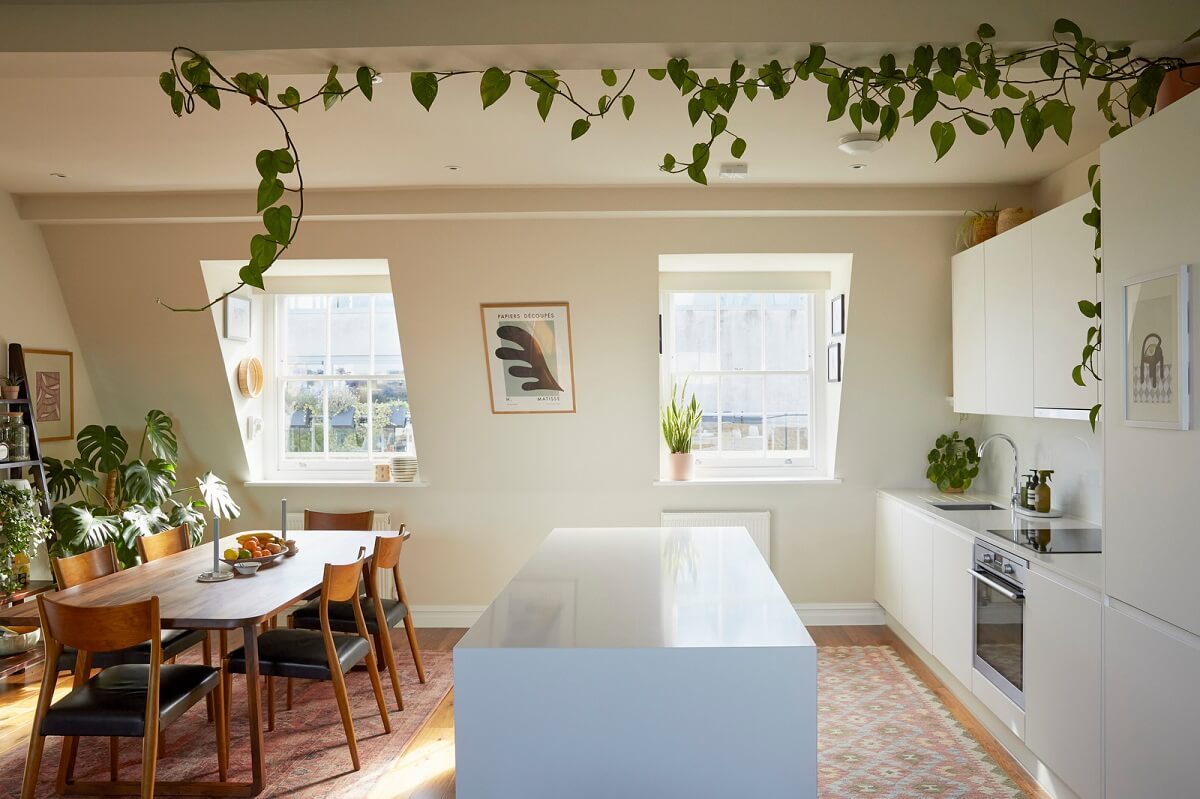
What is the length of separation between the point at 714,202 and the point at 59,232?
374cm

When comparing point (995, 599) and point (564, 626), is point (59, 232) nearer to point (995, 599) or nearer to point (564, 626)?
point (564, 626)

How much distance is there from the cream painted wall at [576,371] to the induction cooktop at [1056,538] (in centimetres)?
149

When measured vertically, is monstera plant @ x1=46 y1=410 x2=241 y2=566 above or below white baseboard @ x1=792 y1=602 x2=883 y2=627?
above

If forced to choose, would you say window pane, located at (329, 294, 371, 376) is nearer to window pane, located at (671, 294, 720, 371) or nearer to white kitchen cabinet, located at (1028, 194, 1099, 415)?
window pane, located at (671, 294, 720, 371)

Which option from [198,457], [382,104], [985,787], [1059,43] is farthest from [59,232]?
[985,787]

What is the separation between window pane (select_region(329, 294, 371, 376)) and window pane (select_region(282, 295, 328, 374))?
0.08 m

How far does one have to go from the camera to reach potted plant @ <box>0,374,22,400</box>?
448cm

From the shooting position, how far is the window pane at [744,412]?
18.2ft

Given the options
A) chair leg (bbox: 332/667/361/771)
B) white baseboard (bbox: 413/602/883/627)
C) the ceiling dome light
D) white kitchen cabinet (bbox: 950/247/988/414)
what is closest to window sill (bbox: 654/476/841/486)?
white baseboard (bbox: 413/602/883/627)

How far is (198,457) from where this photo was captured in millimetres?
5418

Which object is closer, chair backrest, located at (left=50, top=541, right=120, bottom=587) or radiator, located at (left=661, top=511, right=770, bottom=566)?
chair backrest, located at (left=50, top=541, right=120, bottom=587)

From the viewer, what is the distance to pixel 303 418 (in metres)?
5.79

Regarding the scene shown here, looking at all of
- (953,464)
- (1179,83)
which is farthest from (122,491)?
(1179,83)

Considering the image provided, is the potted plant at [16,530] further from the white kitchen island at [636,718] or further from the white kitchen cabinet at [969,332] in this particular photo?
the white kitchen cabinet at [969,332]
